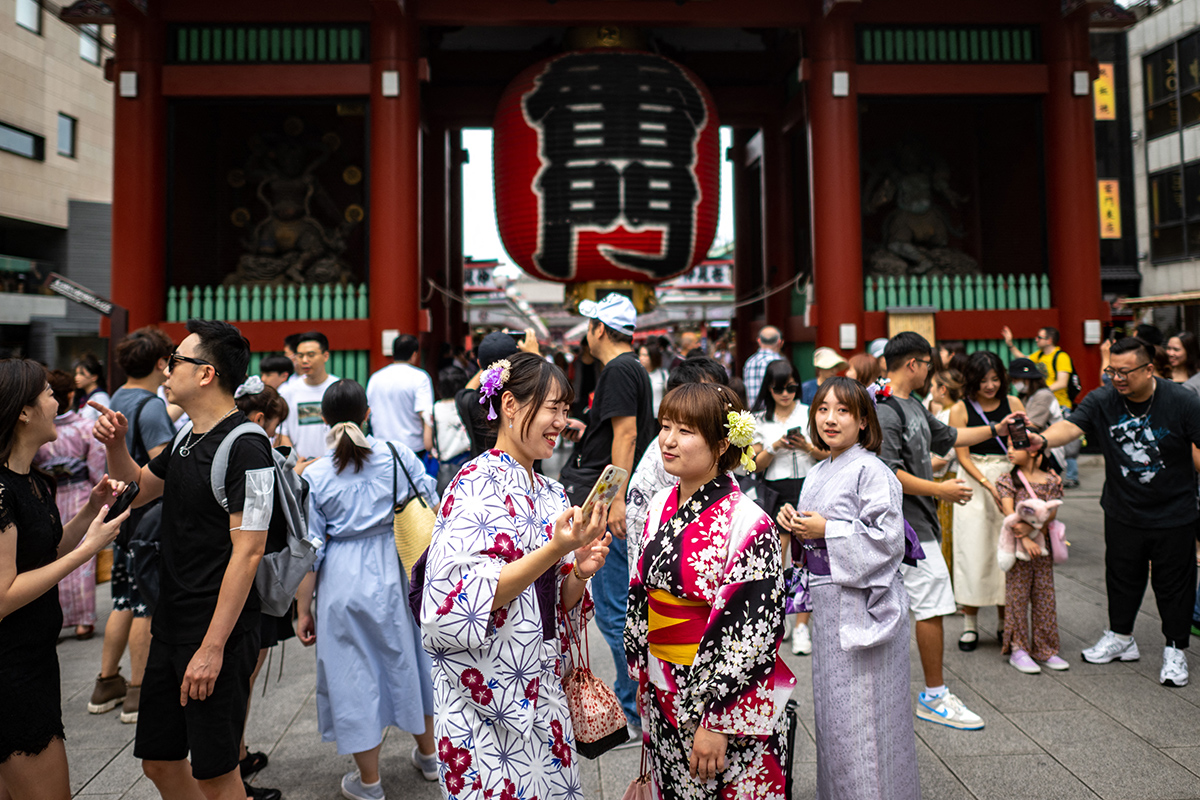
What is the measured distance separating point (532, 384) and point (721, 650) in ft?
2.69

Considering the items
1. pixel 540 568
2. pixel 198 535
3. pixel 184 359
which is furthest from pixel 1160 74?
pixel 198 535

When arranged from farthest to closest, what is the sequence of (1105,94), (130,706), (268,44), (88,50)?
(88,50)
(1105,94)
(268,44)
(130,706)

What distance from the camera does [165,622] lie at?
7.70 feet

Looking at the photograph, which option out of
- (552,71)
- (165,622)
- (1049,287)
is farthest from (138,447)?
(1049,287)

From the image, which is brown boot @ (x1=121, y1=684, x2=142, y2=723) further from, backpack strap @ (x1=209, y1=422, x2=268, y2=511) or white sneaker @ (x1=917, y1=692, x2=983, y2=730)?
white sneaker @ (x1=917, y1=692, x2=983, y2=730)

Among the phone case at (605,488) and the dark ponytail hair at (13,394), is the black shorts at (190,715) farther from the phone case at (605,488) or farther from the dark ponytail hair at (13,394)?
the phone case at (605,488)

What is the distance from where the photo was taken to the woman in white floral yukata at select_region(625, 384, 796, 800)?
2.01m

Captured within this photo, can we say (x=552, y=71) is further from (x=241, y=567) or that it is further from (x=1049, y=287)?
(x=241, y=567)

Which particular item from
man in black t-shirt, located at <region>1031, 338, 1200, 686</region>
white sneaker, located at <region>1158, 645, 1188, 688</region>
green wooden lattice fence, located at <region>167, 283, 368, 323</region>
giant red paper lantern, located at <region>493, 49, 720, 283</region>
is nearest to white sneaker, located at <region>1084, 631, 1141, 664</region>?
man in black t-shirt, located at <region>1031, 338, 1200, 686</region>

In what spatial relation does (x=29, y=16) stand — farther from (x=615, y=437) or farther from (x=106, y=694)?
(x=615, y=437)

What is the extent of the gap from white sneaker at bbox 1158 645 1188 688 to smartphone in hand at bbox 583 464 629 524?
3559 mm

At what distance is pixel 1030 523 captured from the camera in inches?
166

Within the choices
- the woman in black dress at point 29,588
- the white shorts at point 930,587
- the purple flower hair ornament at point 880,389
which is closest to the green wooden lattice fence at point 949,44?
the purple flower hair ornament at point 880,389

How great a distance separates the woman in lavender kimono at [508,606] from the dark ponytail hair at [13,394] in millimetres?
1264
